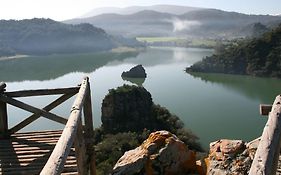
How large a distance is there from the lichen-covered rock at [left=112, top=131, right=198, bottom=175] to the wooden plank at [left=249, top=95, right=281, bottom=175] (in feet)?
8.95

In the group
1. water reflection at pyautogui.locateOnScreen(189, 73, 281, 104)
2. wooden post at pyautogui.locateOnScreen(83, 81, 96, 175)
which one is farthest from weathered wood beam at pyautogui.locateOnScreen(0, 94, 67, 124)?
water reflection at pyautogui.locateOnScreen(189, 73, 281, 104)

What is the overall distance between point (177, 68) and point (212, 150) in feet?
207

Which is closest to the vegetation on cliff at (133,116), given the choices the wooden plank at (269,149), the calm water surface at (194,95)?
the calm water surface at (194,95)

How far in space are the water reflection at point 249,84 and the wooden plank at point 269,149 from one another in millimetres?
38070

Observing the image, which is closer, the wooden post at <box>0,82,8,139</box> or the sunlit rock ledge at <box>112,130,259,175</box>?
the wooden post at <box>0,82,8,139</box>

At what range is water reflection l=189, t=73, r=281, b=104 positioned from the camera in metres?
42.5

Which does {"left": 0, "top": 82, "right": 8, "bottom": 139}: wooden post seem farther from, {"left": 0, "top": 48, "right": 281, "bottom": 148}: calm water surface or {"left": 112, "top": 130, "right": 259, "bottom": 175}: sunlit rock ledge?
{"left": 0, "top": 48, "right": 281, "bottom": 148}: calm water surface

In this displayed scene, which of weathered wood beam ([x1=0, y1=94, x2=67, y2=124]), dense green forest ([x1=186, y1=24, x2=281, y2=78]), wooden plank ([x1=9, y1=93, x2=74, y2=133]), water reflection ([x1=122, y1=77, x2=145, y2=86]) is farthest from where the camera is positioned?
dense green forest ([x1=186, y1=24, x2=281, y2=78])

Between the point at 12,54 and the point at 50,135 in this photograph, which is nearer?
the point at 50,135

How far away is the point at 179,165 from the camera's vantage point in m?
4.94

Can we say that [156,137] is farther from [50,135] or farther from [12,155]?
[12,155]

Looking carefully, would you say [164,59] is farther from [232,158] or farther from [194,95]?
[232,158]

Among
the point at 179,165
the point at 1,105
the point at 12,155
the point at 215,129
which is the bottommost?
the point at 215,129

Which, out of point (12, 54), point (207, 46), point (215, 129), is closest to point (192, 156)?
point (215, 129)
